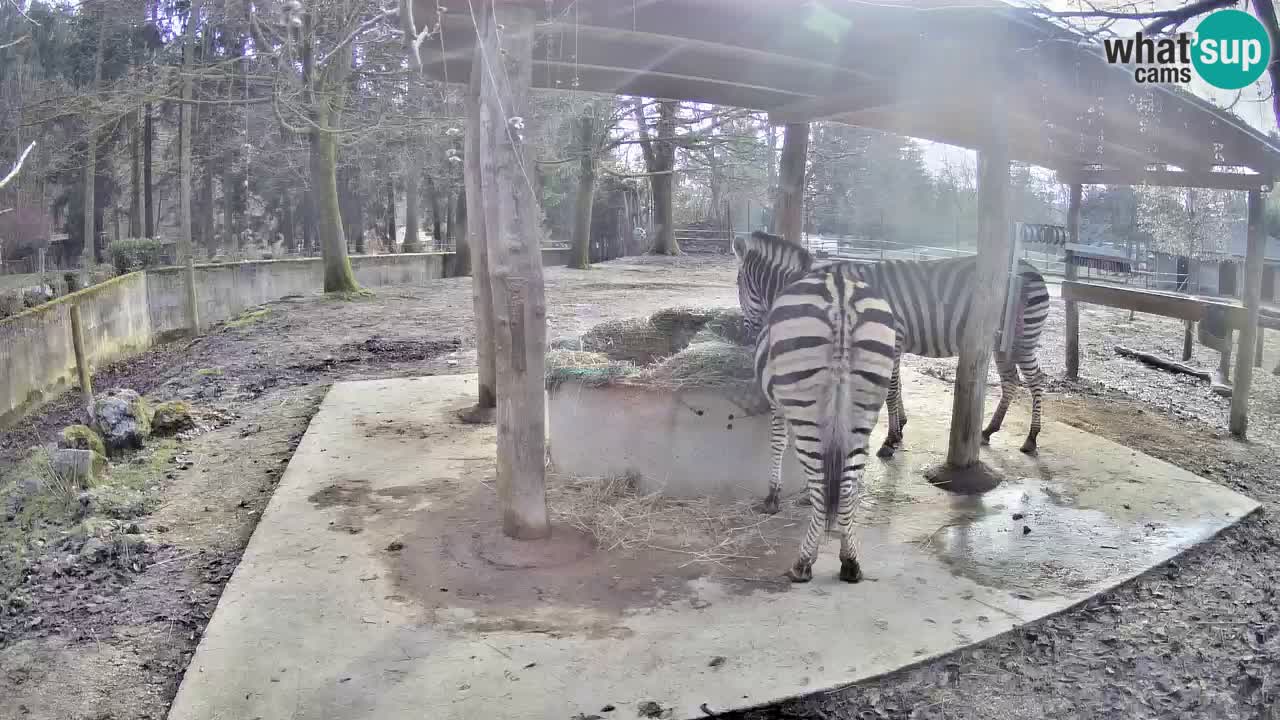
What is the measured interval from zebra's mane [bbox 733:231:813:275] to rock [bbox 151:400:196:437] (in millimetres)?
5450

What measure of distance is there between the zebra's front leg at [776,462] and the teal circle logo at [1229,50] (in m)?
3.10

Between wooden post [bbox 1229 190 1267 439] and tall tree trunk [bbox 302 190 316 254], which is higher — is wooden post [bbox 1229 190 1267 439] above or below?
below

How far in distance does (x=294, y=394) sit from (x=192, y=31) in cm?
797

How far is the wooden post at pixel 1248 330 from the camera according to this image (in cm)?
743

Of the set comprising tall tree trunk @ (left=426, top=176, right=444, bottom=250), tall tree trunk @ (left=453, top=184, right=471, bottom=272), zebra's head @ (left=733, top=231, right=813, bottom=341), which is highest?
tall tree trunk @ (left=426, top=176, right=444, bottom=250)

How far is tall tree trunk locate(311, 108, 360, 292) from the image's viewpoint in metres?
17.1

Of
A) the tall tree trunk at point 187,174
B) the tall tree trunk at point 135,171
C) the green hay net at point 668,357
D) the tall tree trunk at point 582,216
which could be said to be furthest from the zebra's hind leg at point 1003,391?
the tall tree trunk at point 135,171

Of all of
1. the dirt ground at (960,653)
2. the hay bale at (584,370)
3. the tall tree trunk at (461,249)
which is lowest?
the dirt ground at (960,653)

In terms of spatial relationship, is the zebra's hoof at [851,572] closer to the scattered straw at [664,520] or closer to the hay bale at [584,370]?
the scattered straw at [664,520]

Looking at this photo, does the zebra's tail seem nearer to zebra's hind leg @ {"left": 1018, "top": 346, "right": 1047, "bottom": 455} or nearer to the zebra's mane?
the zebra's mane

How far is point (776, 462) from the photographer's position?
5355 mm

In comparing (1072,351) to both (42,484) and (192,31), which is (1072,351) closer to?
(42,484)

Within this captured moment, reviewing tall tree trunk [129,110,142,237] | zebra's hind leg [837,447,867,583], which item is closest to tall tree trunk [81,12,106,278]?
tall tree trunk [129,110,142,237]

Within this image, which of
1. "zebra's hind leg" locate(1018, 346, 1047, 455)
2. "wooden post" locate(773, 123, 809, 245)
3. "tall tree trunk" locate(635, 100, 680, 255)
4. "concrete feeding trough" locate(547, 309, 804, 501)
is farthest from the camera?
"tall tree trunk" locate(635, 100, 680, 255)
